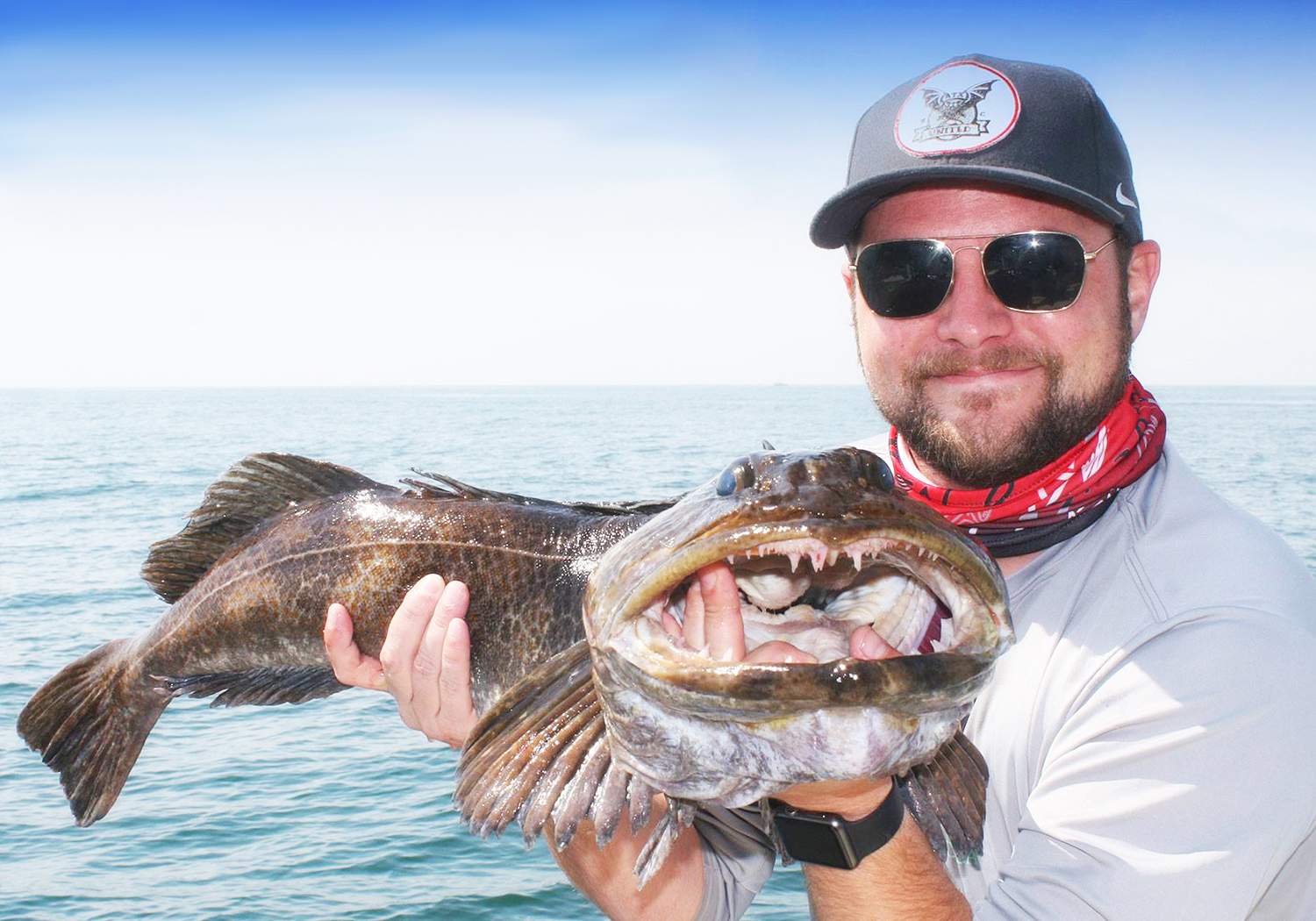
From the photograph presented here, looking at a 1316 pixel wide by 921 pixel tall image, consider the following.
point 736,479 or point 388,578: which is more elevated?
point 736,479

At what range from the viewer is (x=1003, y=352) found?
319 cm

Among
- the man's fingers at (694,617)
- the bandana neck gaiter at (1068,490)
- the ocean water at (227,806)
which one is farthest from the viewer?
the ocean water at (227,806)

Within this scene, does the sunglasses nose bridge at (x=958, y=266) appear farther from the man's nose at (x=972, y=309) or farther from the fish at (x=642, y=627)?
the fish at (x=642, y=627)

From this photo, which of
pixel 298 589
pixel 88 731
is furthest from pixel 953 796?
pixel 88 731

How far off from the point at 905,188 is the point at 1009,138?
381 millimetres

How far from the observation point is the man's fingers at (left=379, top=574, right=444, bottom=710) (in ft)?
10.8

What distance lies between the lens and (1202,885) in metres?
2.05

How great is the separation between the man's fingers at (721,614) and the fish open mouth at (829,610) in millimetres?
31

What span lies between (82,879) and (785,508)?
8.86 metres

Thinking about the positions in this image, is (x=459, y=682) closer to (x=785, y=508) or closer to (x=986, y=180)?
(x=785, y=508)

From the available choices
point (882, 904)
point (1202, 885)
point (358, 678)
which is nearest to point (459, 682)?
point (358, 678)

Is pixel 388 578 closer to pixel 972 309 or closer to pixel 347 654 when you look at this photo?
pixel 347 654

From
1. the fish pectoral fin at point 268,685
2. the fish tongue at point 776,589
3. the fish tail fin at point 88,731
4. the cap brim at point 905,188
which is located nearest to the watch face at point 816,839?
the fish tongue at point 776,589

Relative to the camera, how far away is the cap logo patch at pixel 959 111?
3.02 m
